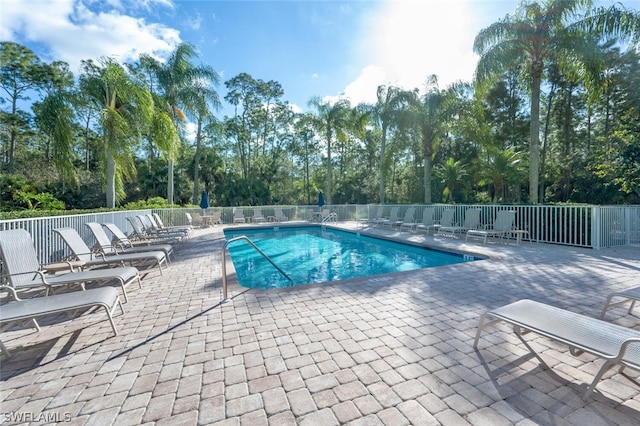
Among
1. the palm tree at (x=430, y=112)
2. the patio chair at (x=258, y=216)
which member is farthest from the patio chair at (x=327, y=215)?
the palm tree at (x=430, y=112)

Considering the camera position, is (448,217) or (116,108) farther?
(116,108)

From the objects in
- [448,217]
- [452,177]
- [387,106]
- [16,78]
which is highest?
[16,78]

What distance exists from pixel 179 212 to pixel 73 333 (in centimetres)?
1273

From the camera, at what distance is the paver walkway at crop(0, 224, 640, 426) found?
1.90 metres

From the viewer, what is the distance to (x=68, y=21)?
10.5m

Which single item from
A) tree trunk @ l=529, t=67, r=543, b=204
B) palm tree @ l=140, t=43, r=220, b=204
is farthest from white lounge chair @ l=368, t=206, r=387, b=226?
palm tree @ l=140, t=43, r=220, b=204

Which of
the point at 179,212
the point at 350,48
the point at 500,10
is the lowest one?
the point at 179,212

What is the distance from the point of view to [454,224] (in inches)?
453

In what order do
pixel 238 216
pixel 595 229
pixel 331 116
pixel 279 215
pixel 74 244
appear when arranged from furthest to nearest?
pixel 331 116, pixel 279 215, pixel 238 216, pixel 595 229, pixel 74 244

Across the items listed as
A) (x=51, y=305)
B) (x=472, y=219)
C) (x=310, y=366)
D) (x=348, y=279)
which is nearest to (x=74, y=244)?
(x=51, y=305)

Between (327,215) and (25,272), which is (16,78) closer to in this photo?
(327,215)

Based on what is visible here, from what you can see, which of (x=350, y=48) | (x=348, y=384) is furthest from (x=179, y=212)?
(x=348, y=384)

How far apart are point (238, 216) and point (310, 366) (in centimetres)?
1560

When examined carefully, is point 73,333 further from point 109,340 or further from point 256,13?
point 256,13
